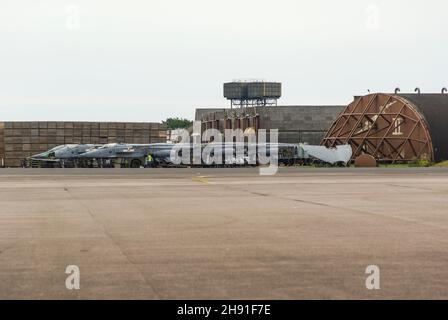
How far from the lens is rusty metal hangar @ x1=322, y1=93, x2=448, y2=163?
5972 centimetres

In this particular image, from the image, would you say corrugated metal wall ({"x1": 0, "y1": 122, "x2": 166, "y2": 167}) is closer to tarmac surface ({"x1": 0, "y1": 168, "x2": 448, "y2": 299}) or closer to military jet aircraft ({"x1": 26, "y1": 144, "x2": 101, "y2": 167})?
military jet aircraft ({"x1": 26, "y1": 144, "x2": 101, "y2": 167})

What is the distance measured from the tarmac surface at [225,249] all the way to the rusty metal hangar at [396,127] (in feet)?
131

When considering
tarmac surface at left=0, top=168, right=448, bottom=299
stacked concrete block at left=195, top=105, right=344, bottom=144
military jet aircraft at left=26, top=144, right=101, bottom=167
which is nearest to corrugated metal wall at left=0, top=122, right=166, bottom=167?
military jet aircraft at left=26, top=144, right=101, bottom=167

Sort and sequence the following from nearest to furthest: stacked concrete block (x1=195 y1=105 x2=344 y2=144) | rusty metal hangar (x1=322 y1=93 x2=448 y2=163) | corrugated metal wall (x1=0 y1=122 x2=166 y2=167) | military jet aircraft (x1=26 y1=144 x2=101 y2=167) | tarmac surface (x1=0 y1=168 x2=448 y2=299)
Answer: tarmac surface (x1=0 y1=168 x2=448 y2=299) < rusty metal hangar (x1=322 y1=93 x2=448 y2=163) < military jet aircraft (x1=26 y1=144 x2=101 y2=167) < corrugated metal wall (x1=0 y1=122 x2=166 y2=167) < stacked concrete block (x1=195 y1=105 x2=344 y2=144)

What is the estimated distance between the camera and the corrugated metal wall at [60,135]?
251 ft

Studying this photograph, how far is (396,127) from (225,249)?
179 feet

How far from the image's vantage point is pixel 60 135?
7812 cm

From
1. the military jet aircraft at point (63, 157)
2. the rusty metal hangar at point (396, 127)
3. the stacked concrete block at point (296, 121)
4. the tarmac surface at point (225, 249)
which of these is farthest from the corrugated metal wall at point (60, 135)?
the tarmac surface at point (225, 249)

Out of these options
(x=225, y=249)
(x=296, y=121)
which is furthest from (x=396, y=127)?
(x=225, y=249)

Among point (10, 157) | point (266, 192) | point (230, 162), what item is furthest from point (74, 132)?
point (266, 192)

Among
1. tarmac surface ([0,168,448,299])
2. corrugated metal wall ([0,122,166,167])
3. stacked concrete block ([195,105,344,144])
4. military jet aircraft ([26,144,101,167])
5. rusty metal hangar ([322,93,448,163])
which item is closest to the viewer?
tarmac surface ([0,168,448,299])

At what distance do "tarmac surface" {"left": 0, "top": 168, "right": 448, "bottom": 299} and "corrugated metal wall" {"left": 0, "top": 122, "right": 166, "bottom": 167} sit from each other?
57304 mm

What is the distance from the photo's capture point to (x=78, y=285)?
8242mm
